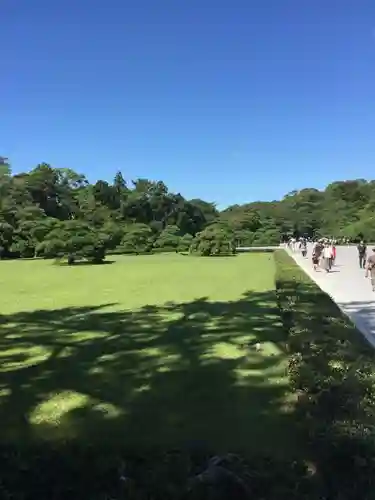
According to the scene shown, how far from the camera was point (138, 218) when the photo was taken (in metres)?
67.6

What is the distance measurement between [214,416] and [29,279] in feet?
54.8

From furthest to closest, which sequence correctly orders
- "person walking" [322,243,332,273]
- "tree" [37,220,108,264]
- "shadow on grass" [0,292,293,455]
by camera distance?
"tree" [37,220,108,264] < "person walking" [322,243,332,273] < "shadow on grass" [0,292,293,455]

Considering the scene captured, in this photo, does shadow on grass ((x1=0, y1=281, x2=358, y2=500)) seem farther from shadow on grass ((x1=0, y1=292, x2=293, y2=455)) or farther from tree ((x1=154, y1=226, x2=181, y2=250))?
tree ((x1=154, y1=226, x2=181, y2=250))

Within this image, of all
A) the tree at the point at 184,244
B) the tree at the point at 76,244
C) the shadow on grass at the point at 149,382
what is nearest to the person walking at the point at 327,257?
the shadow on grass at the point at 149,382

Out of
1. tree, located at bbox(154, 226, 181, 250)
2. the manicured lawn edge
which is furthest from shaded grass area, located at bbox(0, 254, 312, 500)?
tree, located at bbox(154, 226, 181, 250)

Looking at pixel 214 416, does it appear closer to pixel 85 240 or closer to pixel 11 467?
pixel 11 467

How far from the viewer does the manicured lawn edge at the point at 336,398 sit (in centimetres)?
323

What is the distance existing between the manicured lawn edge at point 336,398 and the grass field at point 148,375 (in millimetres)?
250

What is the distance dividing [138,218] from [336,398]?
63.8 meters

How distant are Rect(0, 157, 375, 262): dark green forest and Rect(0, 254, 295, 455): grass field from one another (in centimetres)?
2234

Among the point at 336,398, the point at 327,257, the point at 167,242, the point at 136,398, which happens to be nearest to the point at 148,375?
the point at 136,398

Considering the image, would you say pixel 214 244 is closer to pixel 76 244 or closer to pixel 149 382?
pixel 76 244

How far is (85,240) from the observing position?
32.3 m

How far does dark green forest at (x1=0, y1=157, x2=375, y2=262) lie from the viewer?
136 feet
